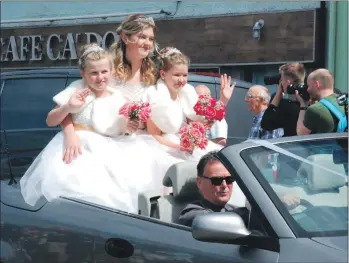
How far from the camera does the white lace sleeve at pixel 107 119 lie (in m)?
4.97

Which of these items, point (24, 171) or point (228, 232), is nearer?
point (228, 232)

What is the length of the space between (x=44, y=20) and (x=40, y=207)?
37.4 feet

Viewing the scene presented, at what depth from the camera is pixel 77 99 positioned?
16.0ft

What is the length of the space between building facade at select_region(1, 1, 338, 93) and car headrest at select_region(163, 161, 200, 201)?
758cm

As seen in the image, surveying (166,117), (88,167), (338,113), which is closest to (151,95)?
(166,117)

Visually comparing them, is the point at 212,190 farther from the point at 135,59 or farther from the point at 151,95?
the point at 135,59

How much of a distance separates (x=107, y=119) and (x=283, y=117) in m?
1.65

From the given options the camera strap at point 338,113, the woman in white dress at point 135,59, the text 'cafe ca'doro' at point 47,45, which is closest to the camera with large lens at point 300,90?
the camera strap at point 338,113

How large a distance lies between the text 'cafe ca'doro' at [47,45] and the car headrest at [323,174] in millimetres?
10637

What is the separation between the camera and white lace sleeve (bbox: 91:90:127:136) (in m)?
4.97

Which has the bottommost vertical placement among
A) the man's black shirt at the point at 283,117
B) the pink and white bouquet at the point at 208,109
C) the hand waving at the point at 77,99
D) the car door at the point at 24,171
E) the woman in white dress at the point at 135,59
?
the car door at the point at 24,171

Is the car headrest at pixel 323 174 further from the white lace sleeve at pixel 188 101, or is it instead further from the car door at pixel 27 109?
the car door at pixel 27 109

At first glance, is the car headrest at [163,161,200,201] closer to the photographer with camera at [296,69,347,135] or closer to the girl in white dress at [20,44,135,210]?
the girl in white dress at [20,44,135,210]

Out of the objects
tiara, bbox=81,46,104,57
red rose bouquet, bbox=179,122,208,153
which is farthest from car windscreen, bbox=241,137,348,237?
tiara, bbox=81,46,104,57
